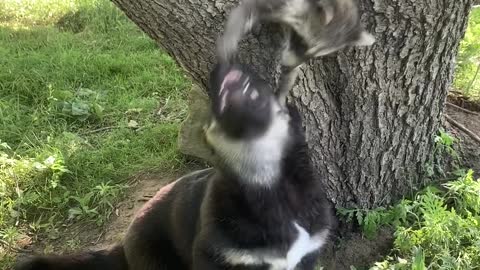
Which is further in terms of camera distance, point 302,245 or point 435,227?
point 435,227

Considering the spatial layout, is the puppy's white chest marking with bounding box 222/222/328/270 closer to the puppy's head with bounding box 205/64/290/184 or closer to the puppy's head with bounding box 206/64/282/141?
the puppy's head with bounding box 205/64/290/184

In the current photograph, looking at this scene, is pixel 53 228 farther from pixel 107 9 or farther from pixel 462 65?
pixel 107 9

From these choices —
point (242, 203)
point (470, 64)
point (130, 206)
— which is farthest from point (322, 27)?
point (470, 64)

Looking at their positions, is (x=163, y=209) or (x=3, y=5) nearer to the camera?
(x=163, y=209)

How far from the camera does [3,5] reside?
19.4 feet

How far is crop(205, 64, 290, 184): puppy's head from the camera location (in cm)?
163

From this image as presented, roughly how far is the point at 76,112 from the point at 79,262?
1.77m

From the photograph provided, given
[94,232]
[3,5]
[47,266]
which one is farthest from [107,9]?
[47,266]

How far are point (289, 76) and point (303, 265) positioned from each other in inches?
27.2

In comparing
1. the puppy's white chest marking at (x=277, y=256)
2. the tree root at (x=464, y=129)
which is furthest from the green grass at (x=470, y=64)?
the puppy's white chest marking at (x=277, y=256)

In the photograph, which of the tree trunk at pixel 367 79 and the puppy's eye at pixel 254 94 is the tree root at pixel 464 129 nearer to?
the tree trunk at pixel 367 79

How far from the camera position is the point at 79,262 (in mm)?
2590

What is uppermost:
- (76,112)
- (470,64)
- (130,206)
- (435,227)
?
(470,64)

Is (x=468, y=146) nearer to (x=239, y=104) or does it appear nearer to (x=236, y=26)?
(x=236, y=26)
